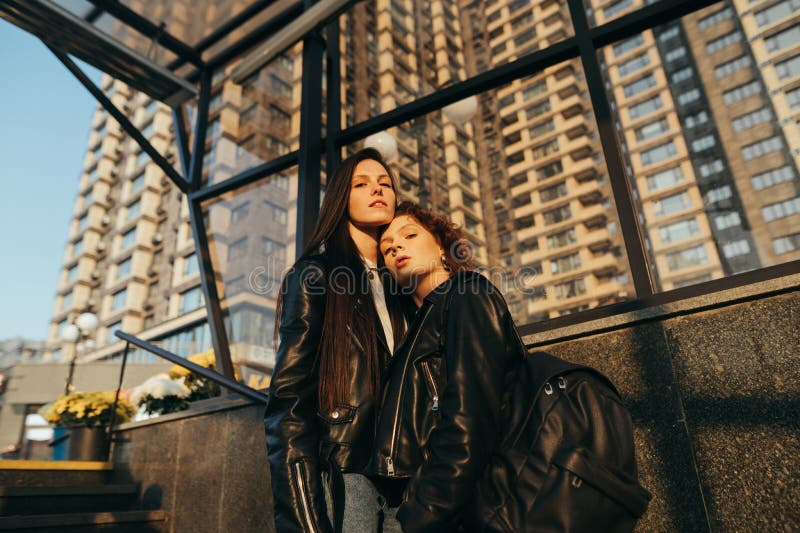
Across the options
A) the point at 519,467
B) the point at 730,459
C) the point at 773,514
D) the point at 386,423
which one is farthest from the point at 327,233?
the point at 773,514

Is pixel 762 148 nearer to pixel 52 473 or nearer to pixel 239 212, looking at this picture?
pixel 239 212

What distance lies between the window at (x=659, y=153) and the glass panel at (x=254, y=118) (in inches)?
119

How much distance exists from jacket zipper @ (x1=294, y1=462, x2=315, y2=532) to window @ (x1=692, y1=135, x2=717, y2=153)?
2.96m

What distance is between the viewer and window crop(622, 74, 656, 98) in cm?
344

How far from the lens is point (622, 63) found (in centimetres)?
350

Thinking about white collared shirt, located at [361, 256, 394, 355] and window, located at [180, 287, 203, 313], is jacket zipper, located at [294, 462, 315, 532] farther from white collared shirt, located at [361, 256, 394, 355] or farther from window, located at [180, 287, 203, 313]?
window, located at [180, 287, 203, 313]

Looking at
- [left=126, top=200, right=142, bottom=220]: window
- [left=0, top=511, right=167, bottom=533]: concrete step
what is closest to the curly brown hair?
[left=0, top=511, right=167, bottom=533]: concrete step

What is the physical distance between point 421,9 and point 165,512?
16.4 feet

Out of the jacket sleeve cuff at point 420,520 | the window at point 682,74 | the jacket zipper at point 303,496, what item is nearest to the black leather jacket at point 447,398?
the jacket sleeve cuff at point 420,520

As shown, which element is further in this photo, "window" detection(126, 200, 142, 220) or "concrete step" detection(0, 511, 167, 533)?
"window" detection(126, 200, 142, 220)

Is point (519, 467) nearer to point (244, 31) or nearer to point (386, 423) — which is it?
point (386, 423)

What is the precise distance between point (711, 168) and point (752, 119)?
34 centimetres

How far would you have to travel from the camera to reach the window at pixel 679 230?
303 centimetres

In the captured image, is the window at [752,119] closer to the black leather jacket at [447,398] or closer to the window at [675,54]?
the window at [675,54]
